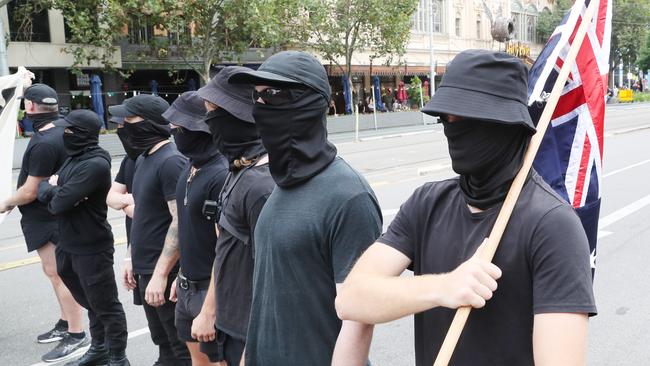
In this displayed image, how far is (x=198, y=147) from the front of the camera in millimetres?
3598

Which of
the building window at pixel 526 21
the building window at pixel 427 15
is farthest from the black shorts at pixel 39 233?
the building window at pixel 526 21

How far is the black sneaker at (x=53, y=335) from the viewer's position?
5.33 metres

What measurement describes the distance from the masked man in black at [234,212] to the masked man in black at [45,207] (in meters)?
→ 2.45

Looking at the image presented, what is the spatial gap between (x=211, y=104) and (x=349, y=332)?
5.13ft

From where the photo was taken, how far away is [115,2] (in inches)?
917

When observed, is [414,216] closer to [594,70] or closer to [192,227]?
[594,70]

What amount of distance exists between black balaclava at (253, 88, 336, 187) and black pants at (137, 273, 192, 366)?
5.74 ft

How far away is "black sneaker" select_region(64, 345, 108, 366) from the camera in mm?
4758

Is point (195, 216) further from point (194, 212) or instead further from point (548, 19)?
point (548, 19)

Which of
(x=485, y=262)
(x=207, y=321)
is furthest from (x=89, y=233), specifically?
(x=485, y=262)

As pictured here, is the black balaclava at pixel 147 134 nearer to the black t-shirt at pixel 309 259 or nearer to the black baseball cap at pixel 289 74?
the black baseball cap at pixel 289 74

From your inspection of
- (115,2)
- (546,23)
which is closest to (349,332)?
(115,2)

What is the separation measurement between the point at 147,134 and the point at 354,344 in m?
2.66

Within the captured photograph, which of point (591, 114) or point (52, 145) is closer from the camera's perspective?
point (591, 114)
